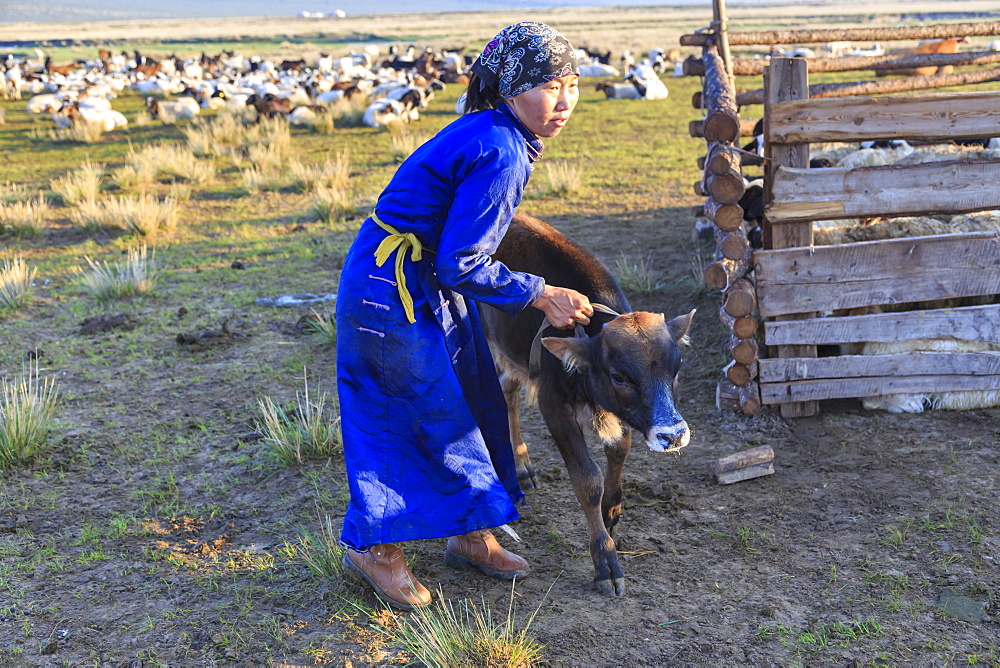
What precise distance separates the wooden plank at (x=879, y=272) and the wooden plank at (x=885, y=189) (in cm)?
20

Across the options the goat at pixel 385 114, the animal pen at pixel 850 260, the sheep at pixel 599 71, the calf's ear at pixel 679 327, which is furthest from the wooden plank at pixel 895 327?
the sheep at pixel 599 71

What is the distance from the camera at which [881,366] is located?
5074mm

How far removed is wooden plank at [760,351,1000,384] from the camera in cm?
500

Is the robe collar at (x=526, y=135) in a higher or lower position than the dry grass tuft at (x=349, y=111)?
higher

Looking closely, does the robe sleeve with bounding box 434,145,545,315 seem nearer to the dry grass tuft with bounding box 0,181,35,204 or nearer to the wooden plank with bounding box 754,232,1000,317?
the wooden plank with bounding box 754,232,1000,317

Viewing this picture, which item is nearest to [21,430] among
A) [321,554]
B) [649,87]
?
[321,554]

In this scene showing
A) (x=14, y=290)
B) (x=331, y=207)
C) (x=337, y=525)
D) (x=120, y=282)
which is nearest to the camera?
(x=337, y=525)

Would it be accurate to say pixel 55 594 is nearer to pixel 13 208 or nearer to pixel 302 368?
pixel 302 368

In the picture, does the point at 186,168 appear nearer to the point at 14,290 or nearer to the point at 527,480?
the point at 14,290

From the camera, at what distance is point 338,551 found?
3.88 meters

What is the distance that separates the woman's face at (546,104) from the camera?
304 centimetres

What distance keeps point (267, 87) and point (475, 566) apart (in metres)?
28.8

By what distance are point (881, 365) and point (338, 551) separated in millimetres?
3429

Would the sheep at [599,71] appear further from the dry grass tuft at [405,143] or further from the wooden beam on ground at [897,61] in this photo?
the wooden beam on ground at [897,61]
